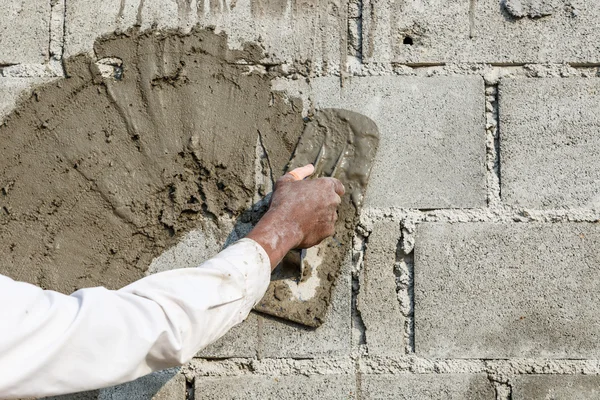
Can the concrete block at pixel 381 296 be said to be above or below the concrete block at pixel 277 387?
above

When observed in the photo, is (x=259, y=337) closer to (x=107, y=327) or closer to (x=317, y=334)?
(x=317, y=334)

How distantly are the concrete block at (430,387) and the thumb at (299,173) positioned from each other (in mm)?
579

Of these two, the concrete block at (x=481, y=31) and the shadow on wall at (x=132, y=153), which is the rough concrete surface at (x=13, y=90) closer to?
the shadow on wall at (x=132, y=153)

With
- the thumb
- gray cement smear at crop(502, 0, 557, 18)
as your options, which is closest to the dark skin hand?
the thumb

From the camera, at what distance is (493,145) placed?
66.3 inches

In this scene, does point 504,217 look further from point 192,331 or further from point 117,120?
point 117,120

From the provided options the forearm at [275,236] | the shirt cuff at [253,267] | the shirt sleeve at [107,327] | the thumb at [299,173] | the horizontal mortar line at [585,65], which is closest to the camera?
the shirt sleeve at [107,327]

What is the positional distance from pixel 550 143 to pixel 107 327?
1272mm

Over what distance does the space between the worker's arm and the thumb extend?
0.92 feet

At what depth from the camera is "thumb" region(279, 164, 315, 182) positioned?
1577mm


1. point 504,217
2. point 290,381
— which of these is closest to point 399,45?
point 504,217

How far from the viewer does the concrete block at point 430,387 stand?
63.0 inches

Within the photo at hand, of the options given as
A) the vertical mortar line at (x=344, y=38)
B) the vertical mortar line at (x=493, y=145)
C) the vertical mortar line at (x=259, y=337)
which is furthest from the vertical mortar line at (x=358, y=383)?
the vertical mortar line at (x=344, y=38)

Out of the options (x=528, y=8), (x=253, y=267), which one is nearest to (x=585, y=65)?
(x=528, y=8)
